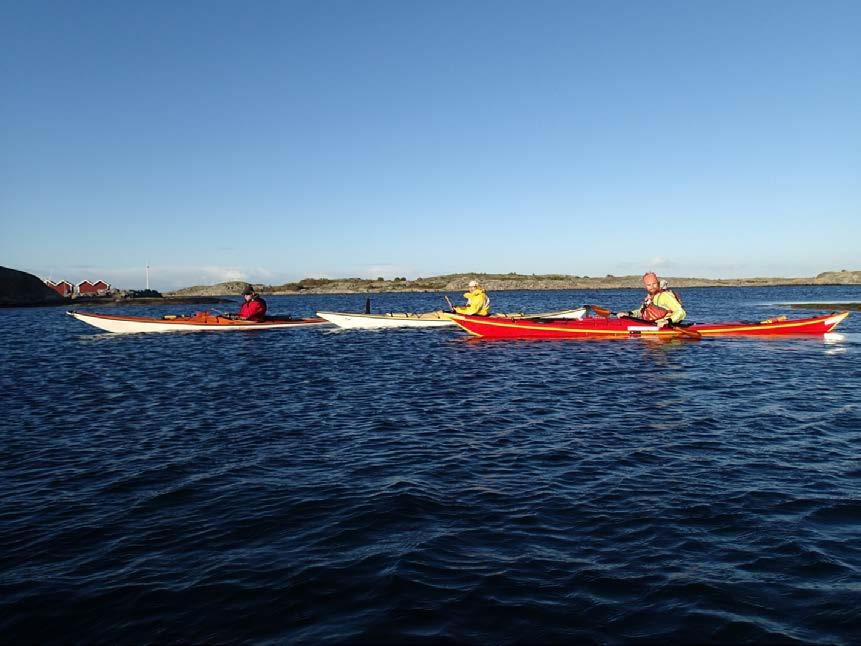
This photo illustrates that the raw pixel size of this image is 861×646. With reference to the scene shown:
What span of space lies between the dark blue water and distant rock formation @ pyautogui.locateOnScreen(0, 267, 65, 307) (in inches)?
3991

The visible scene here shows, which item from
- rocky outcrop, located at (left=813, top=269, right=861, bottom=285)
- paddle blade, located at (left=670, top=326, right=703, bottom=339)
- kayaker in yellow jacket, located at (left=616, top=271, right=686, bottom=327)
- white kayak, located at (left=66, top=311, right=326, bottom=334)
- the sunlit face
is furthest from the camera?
rocky outcrop, located at (left=813, top=269, right=861, bottom=285)

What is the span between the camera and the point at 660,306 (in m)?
27.7

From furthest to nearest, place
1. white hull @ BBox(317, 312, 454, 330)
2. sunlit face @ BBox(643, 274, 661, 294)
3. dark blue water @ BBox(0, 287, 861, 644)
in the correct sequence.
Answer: white hull @ BBox(317, 312, 454, 330)
sunlit face @ BBox(643, 274, 661, 294)
dark blue water @ BBox(0, 287, 861, 644)

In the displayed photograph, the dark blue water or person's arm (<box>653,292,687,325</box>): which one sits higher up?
person's arm (<box>653,292,687,325</box>)

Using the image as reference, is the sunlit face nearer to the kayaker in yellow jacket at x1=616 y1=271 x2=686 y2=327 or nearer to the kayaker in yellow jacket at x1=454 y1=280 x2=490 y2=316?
the kayaker in yellow jacket at x1=616 y1=271 x2=686 y2=327

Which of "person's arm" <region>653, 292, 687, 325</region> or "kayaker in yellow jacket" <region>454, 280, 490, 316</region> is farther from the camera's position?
"kayaker in yellow jacket" <region>454, 280, 490, 316</region>

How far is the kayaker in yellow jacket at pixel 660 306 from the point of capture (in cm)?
2658

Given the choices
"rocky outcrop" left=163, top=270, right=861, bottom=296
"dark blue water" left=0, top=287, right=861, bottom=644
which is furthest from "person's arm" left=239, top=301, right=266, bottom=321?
"rocky outcrop" left=163, top=270, right=861, bottom=296

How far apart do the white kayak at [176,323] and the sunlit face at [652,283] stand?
22450 mm

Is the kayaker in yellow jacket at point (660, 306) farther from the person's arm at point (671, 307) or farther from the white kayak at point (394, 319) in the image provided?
the white kayak at point (394, 319)

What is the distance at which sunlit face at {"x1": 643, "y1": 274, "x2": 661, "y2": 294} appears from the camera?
2583 centimetres

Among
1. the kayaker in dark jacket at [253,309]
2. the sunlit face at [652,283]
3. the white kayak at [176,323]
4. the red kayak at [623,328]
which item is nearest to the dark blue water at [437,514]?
the sunlit face at [652,283]

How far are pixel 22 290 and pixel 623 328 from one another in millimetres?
111909

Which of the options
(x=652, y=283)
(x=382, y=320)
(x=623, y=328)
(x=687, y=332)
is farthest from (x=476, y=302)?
(x=382, y=320)
